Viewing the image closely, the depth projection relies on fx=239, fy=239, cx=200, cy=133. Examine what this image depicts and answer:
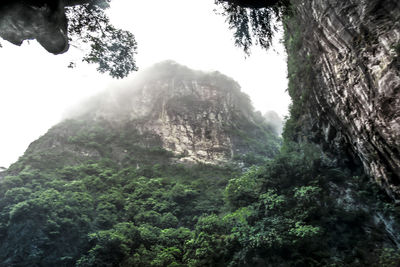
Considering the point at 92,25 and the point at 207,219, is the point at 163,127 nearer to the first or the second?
the point at 207,219

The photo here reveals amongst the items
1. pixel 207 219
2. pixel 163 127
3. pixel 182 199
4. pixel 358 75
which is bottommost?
pixel 207 219

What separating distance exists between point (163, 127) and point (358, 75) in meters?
31.7

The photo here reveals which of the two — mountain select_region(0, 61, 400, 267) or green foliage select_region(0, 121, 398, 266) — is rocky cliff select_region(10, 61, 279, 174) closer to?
mountain select_region(0, 61, 400, 267)

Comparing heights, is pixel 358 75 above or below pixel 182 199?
below

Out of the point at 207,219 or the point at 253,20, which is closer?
the point at 253,20

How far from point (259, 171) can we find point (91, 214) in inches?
487

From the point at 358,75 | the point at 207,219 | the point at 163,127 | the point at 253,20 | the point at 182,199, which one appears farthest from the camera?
the point at 163,127

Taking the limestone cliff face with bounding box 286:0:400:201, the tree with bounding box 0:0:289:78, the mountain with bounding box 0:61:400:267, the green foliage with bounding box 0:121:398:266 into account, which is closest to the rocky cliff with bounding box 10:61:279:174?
the mountain with bounding box 0:61:400:267

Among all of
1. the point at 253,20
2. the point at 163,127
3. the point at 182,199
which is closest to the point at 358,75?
the point at 253,20

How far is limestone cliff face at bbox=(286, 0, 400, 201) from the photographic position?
6469 millimetres

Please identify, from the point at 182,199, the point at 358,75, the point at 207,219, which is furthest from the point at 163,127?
the point at 358,75

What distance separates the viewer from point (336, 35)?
28.6 feet

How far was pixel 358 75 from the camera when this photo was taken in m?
7.71

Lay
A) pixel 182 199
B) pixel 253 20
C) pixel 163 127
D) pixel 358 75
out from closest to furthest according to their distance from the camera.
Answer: pixel 253 20 → pixel 358 75 → pixel 182 199 → pixel 163 127
